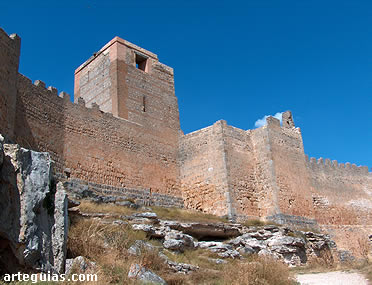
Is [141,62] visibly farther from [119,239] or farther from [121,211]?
[119,239]


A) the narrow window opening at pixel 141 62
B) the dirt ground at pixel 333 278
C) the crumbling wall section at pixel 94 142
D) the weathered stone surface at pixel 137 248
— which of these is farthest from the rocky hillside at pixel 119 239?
the narrow window opening at pixel 141 62

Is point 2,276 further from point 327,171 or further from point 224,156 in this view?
point 327,171

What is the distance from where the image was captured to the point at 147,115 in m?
19.6

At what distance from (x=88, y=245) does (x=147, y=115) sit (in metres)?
12.5

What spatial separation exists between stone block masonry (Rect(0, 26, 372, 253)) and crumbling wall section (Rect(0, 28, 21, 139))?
1216mm

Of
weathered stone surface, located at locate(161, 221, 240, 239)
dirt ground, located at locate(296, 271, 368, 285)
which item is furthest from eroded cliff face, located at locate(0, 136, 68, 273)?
weathered stone surface, located at locate(161, 221, 240, 239)

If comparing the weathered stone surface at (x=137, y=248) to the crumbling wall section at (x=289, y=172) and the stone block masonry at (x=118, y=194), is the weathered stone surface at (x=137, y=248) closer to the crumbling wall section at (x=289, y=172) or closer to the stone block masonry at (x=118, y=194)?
the stone block masonry at (x=118, y=194)

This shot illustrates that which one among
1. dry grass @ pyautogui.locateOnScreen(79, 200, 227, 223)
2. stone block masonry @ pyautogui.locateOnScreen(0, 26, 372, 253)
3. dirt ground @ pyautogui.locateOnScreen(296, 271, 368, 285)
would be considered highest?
stone block masonry @ pyautogui.locateOnScreen(0, 26, 372, 253)

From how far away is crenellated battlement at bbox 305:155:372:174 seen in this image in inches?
878

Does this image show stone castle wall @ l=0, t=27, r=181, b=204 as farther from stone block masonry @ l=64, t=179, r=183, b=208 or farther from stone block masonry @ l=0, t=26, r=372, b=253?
stone block masonry @ l=64, t=179, r=183, b=208

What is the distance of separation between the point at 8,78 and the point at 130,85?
7885 millimetres

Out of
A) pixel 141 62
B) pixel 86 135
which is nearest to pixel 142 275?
pixel 86 135

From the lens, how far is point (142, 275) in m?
7.05

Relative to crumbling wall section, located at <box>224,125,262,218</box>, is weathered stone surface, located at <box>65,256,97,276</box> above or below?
below
